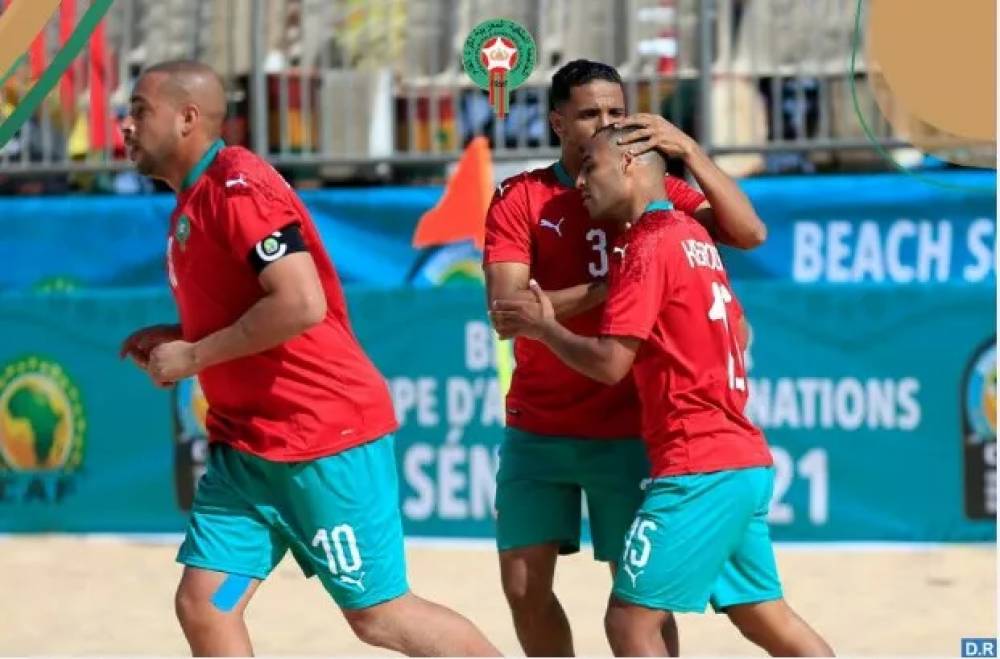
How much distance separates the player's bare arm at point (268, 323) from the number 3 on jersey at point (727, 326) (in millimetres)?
942

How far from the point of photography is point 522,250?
5059 mm

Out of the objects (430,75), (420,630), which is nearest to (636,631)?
(420,630)

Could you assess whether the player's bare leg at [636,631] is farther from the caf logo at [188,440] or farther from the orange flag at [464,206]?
the orange flag at [464,206]

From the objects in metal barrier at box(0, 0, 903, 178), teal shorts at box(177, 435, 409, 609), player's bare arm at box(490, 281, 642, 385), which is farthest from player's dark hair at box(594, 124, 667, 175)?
metal barrier at box(0, 0, 903, 178)

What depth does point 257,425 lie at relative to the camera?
483 cm

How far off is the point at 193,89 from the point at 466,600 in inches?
127

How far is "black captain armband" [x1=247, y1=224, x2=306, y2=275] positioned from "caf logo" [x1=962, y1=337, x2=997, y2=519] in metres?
4.21

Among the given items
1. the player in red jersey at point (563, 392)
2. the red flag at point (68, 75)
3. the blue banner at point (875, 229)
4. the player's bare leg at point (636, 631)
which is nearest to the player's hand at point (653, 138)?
the player in red jersey at point (563, 392)

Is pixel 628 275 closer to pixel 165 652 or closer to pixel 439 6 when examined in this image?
pixel 165 652

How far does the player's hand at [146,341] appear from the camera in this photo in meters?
4.83

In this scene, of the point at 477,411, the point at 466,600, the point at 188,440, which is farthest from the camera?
the point at 188,440

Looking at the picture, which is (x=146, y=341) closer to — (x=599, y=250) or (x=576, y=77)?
(x=599, y=250)

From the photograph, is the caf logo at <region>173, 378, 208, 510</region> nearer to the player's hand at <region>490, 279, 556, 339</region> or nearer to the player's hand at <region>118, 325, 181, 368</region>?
the player's hand at <region>118, 325, 181, 368</region>

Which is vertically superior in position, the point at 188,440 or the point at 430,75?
the point at 430,75
